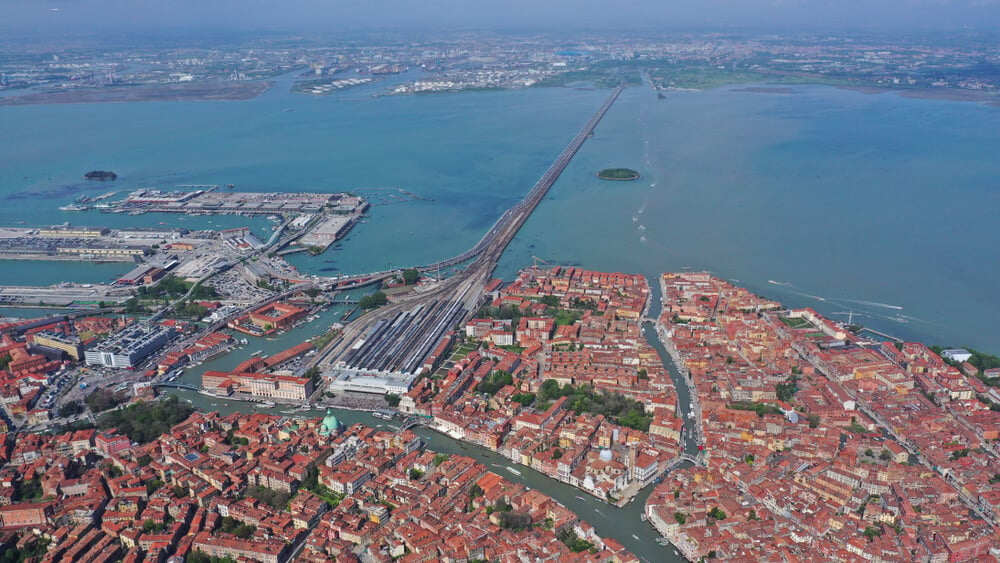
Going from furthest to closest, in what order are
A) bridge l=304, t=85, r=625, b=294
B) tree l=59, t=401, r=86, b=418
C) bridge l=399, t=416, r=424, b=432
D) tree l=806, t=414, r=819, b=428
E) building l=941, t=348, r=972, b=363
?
1. bridge l=304, t=85, r=625, b=294
2. building l=941, t=348, r=972, b=363
3. tree l=59, t=401, r=86, b=418
4. bridge l=399, t=416, r=424, b=432
5. tree l=806, t=414, r=819, b=428

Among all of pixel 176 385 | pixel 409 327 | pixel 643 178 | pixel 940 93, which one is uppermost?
pixel 940 93

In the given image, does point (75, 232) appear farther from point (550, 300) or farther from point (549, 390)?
point (549, 390)

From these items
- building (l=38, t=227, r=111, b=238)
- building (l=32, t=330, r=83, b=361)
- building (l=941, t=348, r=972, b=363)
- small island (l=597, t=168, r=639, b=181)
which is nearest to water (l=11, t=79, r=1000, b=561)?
small island (l=597, t=168, r=639, b=181)

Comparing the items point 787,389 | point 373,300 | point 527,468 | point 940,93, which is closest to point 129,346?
point 373,300

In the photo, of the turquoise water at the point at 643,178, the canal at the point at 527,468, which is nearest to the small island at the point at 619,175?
the turquoise water at the point at 643,178

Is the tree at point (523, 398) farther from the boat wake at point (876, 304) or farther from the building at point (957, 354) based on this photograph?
the boat wake at point (876, 304)

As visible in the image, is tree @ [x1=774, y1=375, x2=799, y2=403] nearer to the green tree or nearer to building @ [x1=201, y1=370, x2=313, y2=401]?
the green tree

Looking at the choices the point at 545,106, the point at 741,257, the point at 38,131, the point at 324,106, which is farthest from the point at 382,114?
the point at 741,257
